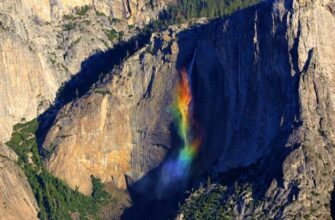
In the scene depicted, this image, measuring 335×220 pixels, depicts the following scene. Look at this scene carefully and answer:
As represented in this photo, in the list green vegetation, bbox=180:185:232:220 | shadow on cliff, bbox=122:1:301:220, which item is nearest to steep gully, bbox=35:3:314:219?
shadow on cliff, bbox=122:1:301:220

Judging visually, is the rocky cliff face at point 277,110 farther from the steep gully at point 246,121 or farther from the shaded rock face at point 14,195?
the shaded rock face at point 14,195

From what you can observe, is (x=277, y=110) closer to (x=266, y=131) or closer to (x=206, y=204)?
(x=266, y=131)

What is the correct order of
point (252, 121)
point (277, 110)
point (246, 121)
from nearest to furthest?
1. point (277, 110)
2. point (252, 121)
3. point (246, 121)

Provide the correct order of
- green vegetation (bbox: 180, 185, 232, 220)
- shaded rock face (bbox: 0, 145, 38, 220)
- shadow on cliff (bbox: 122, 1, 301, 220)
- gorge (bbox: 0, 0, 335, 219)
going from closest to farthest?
gorge (bbox: 0, 0, 335, 219), shadow on cliff (bbox: 122, 1, 301, 220), green vegetation (bbox: 180, 185, 232, 220), shaded rock face (bbox: 0, 145, 38, 220)

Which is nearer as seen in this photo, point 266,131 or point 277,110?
point 277,110

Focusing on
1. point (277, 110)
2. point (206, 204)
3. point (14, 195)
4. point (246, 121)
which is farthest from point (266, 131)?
point (14, 195)

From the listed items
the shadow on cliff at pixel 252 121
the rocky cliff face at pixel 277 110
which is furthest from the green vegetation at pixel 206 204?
the rocky cliff face at pixel 277 110

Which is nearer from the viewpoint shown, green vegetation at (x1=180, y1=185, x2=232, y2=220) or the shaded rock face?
green vegetation at (x1=180, y1=185, x2=232, y2=220)

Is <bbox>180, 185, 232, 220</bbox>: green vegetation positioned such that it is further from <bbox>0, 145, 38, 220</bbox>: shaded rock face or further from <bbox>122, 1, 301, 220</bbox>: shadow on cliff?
<bbox>0, 145, 38, 220</bbox>: shaded rock face

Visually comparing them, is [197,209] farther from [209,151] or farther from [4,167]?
[4,167]
